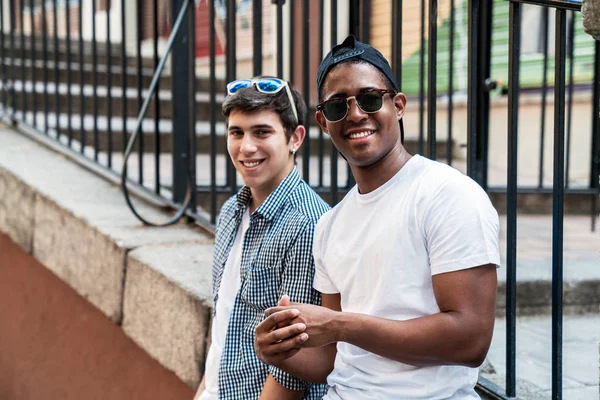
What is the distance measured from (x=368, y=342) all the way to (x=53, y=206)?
2.99m

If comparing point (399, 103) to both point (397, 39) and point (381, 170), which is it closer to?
point (381, 170)

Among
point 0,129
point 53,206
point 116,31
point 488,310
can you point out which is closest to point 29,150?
point 0,129

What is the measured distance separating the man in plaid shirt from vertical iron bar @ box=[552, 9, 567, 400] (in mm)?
642

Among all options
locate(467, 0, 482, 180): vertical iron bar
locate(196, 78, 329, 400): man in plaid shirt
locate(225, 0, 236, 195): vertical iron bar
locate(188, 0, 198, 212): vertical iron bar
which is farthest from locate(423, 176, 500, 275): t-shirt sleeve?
locate(188, 0, 198, 212): vertical iron bar

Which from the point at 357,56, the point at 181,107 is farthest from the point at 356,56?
the point at 181,107

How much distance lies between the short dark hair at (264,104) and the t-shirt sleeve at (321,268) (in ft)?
1.85

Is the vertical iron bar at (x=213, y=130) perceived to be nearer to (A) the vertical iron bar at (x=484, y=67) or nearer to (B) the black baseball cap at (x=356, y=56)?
(A) the vertical iron bar at (x=484, y=67)

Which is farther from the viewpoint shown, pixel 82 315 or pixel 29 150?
pixel 29 150

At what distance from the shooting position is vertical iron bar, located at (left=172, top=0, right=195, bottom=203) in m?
4.37

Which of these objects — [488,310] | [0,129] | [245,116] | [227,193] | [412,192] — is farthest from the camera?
[0,129]

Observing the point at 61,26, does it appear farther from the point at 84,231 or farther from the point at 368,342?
the point at 368,342

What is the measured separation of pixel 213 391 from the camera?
2.66 m

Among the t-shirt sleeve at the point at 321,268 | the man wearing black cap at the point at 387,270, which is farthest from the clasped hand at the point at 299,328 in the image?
the t-shirt sleeve at the point at 321,268

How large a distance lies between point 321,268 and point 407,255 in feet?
1.14
